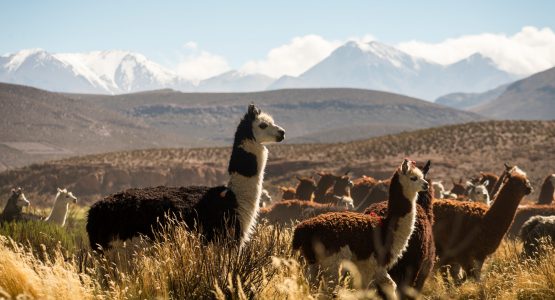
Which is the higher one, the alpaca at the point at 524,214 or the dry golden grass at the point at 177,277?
the dry golden grass at the point at 177,277

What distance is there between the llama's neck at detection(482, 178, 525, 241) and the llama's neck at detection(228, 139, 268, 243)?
3682mm

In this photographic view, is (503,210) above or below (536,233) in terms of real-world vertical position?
above

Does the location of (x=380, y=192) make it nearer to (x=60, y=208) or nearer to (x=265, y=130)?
(x=60, y=208)

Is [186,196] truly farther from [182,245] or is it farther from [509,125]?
[509,125]

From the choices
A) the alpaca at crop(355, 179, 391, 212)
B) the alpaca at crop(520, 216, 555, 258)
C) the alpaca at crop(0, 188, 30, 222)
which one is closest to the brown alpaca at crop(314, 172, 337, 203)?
the alpaca at crop(355, 179, 391, 212)

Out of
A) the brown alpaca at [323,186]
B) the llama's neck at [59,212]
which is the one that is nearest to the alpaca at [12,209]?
the llama's neck at [59,212]

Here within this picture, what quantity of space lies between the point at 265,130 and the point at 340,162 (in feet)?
160

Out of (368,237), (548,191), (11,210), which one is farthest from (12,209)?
(548,191)

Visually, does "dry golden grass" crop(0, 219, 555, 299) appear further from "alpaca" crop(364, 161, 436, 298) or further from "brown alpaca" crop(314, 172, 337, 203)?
"brown alpaca" crop(314, 172, 337, 203)

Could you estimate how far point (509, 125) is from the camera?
207ft

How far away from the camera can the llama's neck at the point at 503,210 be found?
988 cm

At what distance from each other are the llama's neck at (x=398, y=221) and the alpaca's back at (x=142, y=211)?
208 centimetres

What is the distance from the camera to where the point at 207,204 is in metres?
8.51

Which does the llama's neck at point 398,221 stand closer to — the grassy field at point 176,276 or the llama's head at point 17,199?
the grassy field at point 176,276
